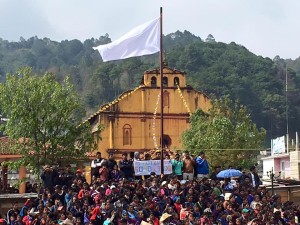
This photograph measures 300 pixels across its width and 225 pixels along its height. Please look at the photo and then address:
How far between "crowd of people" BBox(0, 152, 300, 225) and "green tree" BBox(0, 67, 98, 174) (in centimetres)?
932

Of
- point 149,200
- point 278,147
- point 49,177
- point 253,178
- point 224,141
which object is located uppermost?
point 224,141

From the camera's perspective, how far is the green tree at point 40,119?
125 feet

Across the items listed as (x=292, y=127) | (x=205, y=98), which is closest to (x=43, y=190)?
(x=205, y=98)

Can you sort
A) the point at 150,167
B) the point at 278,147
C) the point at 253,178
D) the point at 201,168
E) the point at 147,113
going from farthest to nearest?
1. the point at 278,147
2. the point at 147,113
3. the point at 253,178
4. the point at 201,168
5. the point at 150,167

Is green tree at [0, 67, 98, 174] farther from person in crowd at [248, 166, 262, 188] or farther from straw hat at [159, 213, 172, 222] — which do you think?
straw hat at [159, 213, 172, 222]

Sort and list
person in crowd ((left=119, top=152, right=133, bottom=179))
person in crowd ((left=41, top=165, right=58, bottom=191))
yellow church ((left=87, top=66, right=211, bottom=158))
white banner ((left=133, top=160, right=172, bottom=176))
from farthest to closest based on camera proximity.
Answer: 1. yellow church ((left=87, top=66, right=211, bottom=158))
2. white banner ((left=133, top=160, right=172, bottom=176))
3. person in crowd ((left=119, top=152, right=133, bottom=179))
4. person in crowd ((left=41, top=165, right=58, bottom=191))

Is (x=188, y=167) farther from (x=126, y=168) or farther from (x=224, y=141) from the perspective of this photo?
(x=224, y=141)

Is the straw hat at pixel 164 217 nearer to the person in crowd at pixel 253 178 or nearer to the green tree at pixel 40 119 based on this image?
the person in crowd at pixel 253 178

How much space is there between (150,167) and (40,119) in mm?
10636

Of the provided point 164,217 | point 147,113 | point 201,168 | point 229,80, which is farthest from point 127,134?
point 229,80

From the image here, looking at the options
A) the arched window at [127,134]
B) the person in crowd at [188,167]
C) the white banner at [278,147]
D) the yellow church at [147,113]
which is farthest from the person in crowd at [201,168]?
the arched window at [127,134]

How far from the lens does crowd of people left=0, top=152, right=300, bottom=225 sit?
22938 millimetres

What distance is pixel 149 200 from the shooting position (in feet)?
80.2

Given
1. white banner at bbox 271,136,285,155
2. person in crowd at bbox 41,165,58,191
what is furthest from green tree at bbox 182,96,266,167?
person in crowd at bbox 41,165,58,191
